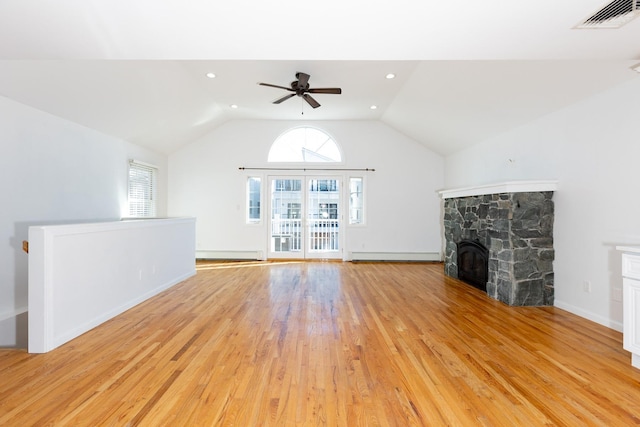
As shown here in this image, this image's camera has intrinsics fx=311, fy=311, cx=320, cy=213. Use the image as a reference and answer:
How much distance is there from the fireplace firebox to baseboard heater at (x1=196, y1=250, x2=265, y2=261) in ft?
13.7

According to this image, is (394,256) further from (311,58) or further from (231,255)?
(311,58)

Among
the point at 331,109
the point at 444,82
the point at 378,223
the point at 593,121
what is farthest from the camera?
the point at 378,223

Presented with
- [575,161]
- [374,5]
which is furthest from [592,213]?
[374,5]

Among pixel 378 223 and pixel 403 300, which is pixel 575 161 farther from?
pixel 378 223

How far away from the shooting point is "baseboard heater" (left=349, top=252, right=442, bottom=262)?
7.09 m

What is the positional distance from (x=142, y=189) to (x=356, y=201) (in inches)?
179

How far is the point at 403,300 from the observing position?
13.2 feet

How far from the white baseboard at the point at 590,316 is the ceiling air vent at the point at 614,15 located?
104 inches

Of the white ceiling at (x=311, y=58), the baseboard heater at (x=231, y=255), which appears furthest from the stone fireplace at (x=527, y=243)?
the baseboard heater at (x=231, y=255)

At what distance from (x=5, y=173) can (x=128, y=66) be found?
5.93 ft

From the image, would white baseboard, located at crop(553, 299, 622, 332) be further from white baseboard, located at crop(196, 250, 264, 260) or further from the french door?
white baseboard, located at crop(196, 250, 264, 260)

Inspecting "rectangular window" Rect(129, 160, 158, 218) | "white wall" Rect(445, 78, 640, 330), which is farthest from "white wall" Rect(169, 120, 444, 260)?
"white wall" Rect(445, 78, 640, 330)

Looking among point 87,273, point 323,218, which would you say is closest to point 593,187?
point 323,218

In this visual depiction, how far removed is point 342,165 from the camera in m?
7.15
